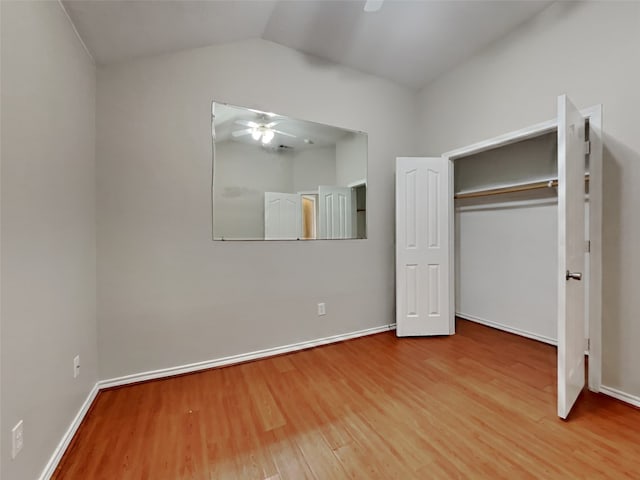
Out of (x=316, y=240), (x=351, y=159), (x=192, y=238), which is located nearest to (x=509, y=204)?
(x=351, y=159)

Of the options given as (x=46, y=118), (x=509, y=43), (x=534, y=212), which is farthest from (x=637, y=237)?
(x=46, y=118)

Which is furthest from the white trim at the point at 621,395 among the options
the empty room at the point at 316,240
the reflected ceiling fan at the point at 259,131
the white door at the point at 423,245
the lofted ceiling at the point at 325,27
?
the reflected ceiling fan at the point at 259,131

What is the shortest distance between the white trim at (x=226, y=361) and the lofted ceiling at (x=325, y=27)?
7.64 ft

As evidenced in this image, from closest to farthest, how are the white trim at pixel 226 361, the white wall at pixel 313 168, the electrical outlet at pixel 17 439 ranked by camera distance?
1. the electrical outlet at pixel 17 439
2. the white trim at pixel 226 361
3. the white wall at pixel 313 168

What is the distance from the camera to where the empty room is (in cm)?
129

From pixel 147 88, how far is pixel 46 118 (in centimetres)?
91

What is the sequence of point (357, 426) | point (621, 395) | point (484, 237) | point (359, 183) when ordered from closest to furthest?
point (357, 426) < point (621, 395) < point (359, 183) < point (484, 237)

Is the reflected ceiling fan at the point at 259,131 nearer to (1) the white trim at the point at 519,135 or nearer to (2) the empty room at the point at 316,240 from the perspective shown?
(2) the empty room at the point at 316,240

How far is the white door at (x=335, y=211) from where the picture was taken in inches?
108

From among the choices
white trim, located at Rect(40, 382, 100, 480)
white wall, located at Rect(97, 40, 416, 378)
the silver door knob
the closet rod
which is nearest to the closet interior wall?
the closet rod

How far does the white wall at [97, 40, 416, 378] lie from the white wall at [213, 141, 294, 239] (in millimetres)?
99

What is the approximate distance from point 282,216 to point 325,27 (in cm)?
173

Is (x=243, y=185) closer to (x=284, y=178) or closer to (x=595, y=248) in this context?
(x=284, y=178)

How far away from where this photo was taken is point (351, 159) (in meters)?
2.90
